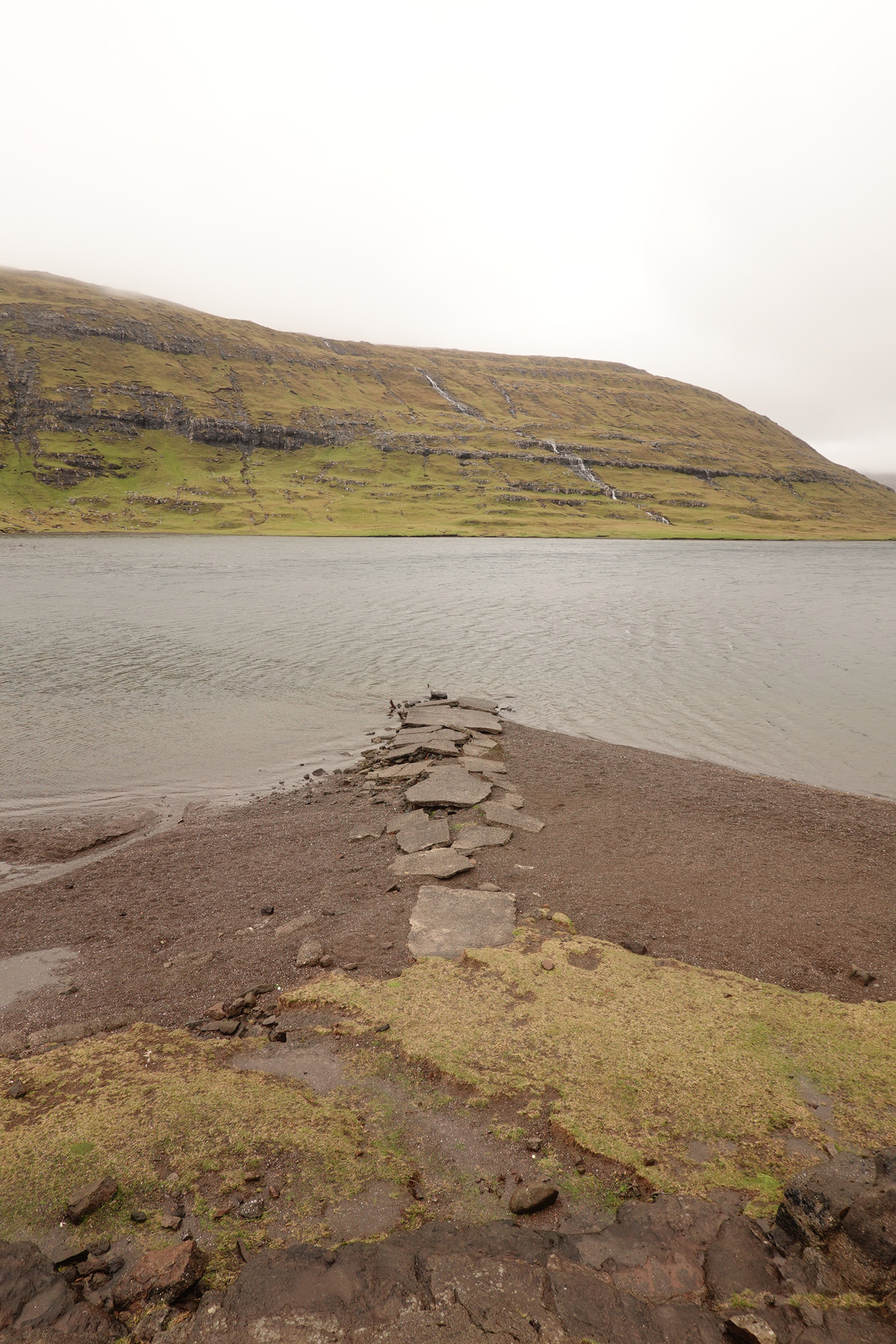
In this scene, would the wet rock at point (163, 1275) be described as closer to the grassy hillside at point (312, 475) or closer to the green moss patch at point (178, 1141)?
the green moss patch at point (178, 1141)

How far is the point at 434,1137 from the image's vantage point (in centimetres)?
486

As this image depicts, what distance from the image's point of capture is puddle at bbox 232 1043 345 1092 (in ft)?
18.0

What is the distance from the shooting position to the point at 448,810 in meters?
11.8

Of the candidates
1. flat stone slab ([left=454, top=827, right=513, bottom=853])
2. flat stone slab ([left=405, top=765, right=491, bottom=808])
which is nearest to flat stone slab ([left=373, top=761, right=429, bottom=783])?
flat stone slab ([left=405, top=765, right=491, bottom=808])

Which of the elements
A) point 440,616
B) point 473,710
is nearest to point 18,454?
point 440,616

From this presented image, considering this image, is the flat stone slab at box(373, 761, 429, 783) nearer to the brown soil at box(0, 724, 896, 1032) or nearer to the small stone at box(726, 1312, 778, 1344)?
the brown soil at box(0, 724, 896, 1032)

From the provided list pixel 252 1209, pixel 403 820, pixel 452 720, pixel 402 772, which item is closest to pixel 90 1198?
pixel 252 1209

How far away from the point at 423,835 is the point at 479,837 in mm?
954

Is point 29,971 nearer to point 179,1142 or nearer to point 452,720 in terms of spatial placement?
point 179,1142

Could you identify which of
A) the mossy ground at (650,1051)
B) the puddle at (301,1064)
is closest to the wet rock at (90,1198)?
the puddle at (301,1064)

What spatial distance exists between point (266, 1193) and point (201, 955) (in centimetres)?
381

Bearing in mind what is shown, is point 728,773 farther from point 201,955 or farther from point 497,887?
point 201,955

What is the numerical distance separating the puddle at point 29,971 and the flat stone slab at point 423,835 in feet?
15.8

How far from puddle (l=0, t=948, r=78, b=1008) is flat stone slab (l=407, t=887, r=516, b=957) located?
4.29 m
